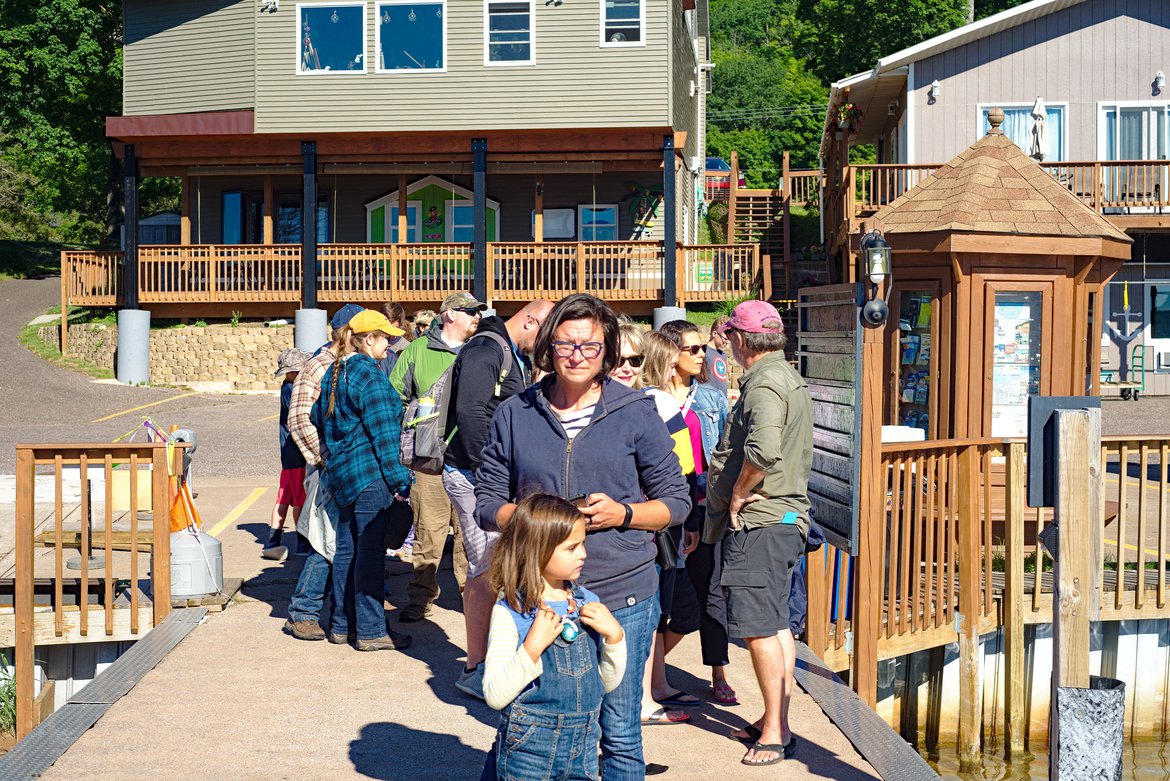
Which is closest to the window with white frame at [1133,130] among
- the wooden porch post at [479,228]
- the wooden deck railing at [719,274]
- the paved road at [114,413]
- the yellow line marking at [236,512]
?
the wooden deck railing at [719,274]

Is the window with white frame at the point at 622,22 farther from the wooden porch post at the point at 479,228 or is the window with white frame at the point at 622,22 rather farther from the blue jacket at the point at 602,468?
the blue jacket at the point at 602,468

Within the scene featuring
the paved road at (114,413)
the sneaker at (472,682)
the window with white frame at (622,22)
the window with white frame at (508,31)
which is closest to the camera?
the sneaker at (472,682)

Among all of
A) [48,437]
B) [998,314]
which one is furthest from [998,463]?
[48,437]

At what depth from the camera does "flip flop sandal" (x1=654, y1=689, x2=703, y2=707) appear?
605cm

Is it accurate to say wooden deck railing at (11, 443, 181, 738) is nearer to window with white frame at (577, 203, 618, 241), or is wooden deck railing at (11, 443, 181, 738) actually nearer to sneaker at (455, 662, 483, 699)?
sneaker at (455, 662, 483, 699)

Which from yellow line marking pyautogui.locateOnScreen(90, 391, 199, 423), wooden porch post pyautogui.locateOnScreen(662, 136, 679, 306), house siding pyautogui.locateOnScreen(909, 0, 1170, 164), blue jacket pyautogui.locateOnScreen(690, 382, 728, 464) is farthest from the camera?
wooden porch post pyautogui.locateOnScreen(662, 136, 679, 306)

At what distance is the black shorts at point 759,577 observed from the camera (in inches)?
211

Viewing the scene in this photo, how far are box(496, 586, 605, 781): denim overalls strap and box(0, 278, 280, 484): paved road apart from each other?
10957 mm

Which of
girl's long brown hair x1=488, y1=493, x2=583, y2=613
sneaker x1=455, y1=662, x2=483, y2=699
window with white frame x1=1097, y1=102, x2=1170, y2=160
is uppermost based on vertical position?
window with white frame x1=1097, y1=102, x2=1170, y2=160

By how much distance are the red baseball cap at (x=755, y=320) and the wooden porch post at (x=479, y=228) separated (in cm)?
1997

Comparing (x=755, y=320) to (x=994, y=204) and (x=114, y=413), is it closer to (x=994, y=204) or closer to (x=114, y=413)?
(x=994, y=204)

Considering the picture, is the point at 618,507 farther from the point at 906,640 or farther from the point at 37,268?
the point at 37,268

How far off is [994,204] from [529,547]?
26.7ft

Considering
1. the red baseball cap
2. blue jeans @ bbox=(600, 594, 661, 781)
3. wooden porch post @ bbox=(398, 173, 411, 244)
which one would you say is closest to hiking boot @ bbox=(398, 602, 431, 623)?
the red baseball cap
